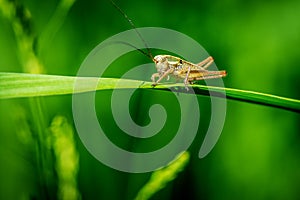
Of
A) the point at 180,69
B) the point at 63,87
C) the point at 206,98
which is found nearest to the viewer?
the point at 63,87

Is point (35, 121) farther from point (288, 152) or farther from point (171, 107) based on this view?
point (288, 152)

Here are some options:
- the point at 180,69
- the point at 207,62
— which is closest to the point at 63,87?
the point at 180,69

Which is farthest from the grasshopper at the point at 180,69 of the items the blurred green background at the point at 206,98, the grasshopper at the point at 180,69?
the blurred green background at the point at 206,98

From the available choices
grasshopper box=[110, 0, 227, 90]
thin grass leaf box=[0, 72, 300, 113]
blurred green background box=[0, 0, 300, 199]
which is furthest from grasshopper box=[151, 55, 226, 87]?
thin grass leaf box=[0, 72, 300, 113]

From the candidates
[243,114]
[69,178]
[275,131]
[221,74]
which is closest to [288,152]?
[275,131]

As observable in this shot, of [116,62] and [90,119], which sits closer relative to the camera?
[90,119]

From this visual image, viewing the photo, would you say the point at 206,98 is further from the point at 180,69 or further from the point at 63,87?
the point at 63,87

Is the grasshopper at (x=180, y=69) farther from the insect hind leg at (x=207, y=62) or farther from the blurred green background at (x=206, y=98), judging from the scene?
the blurred green background at (x=206, y=98)

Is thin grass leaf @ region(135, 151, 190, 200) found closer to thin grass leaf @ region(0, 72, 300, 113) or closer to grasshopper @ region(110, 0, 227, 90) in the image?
thin grass leaf @ region(0, 72, 300, 113)

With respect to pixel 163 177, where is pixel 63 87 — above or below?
above

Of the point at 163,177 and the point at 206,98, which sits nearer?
the point at 163,177
